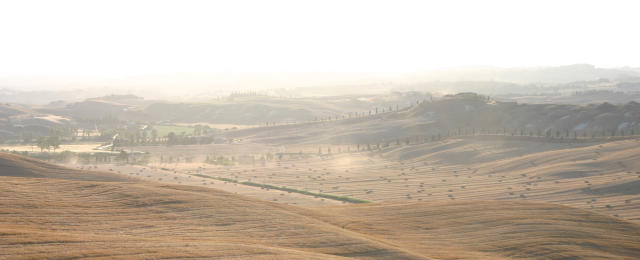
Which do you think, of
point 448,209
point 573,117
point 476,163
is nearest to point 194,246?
point 448,209

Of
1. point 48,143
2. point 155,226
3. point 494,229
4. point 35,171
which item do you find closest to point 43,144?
point 48,143

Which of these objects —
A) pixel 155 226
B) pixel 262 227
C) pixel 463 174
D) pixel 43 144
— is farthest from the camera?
pixel 43 144

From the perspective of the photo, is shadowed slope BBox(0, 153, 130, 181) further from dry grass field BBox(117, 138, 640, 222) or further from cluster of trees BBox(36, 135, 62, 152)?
cluster of trees BBox(36, 135, 62, 152)

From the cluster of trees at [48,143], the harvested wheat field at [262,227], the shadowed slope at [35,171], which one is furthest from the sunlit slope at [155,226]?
the cluster of trees at [48,143]

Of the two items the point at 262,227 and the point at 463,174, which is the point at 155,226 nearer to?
the point at 262,227

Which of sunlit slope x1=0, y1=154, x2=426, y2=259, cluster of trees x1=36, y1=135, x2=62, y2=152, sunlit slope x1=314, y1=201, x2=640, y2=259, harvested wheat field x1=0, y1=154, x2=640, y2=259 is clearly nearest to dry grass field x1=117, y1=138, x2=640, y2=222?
sunlit slope x1=314, y1=201, x2=640, y2=259

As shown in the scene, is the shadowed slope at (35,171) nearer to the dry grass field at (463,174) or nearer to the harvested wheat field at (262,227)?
the harvested wheat field at (262,227)

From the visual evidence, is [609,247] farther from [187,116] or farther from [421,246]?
[187,116]
